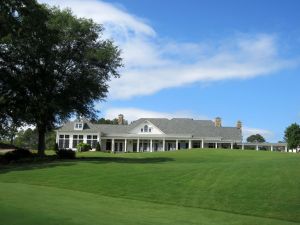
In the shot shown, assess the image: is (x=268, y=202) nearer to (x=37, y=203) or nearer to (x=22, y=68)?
(x=37, y=203)

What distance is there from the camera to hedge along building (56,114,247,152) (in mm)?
87500

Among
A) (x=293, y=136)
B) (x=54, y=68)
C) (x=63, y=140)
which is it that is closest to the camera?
(x=54, y=68)

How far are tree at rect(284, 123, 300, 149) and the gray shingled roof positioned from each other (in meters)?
11.2

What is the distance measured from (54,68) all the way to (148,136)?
44661 mm

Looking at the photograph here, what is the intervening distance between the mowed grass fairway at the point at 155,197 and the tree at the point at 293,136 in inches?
2866

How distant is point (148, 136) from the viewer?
286ft

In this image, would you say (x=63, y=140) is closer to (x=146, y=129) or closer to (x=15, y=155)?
(x=146, y=129)

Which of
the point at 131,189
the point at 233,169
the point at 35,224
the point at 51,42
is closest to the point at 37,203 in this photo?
the point at 35,224

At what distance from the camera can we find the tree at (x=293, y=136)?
95.9 metres

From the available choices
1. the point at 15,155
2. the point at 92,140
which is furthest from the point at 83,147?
the point at 15,155

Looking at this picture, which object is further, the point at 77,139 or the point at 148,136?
the point at 77,139

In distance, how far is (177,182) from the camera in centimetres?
2223

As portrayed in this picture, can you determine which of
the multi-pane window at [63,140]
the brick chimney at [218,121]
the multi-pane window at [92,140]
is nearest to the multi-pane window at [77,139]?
the multi-pane window at [63,140]

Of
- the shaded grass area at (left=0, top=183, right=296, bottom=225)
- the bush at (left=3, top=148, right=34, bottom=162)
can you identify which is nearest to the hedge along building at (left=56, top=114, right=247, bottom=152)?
the bush at (left=3, top=148, right=34, bottom=162)
